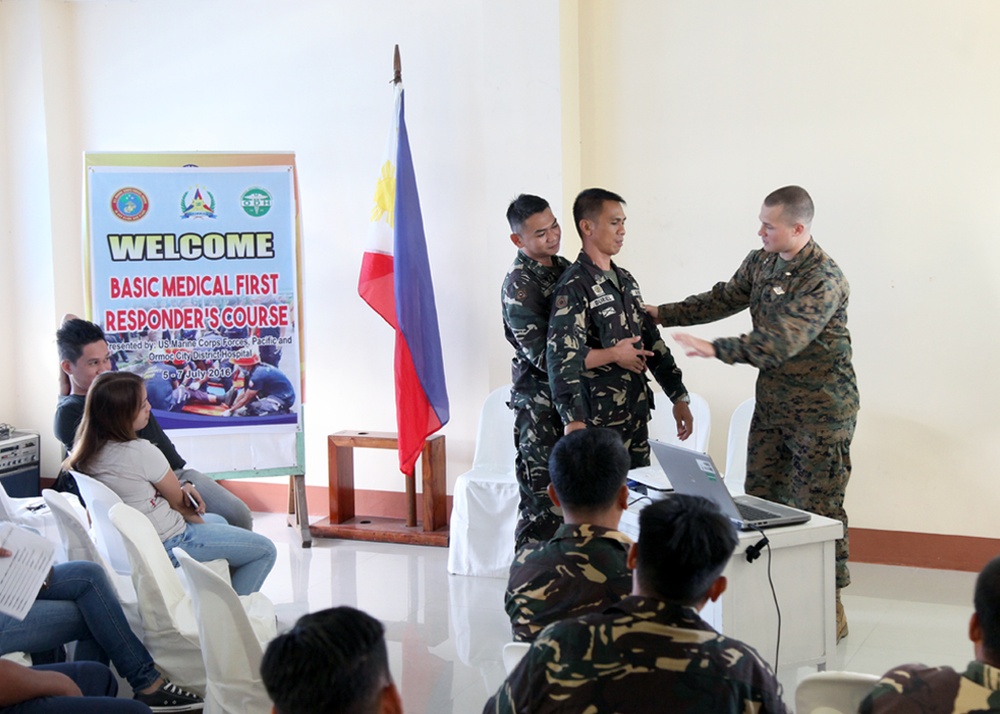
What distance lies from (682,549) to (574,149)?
3.69 m

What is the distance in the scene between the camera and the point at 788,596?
9.94 ft

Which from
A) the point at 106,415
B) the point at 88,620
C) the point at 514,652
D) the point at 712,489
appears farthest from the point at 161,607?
the point at 712,489

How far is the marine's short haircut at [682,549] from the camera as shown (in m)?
1.67

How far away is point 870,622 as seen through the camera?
3.94 m

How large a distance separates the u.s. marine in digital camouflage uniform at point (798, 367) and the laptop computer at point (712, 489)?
418 millimetres

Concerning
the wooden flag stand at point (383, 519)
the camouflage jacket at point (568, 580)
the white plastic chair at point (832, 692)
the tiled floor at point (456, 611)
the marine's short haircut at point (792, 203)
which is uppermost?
the marine's short haircut at point (792, 203)

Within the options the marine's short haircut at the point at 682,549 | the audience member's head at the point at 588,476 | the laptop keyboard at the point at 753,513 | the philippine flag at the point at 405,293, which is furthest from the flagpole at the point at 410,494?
the marine's short haircut at the point at 682,549

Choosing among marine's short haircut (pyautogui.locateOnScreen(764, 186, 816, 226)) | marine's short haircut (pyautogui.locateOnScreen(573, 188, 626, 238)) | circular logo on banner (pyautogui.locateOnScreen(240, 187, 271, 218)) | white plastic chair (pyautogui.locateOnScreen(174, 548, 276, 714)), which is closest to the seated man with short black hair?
circular logo on banner (pyautogui.locateOnScreen(240, 187, 271, 218))

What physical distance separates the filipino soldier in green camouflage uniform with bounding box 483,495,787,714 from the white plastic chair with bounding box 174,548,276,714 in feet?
4.01

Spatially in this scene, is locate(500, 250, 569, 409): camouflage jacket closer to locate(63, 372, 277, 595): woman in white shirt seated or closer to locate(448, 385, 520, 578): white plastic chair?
locate(448, 385, 520, 578): white plastic chair

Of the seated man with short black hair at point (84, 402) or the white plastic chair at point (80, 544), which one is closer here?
the white plastic chair at point (80, 544)

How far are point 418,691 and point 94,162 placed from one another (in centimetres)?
321

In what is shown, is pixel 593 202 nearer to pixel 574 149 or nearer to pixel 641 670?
pixel 574 149

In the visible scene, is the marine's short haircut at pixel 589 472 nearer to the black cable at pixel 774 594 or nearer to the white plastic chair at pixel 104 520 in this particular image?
the black cable at pixel 774 594
